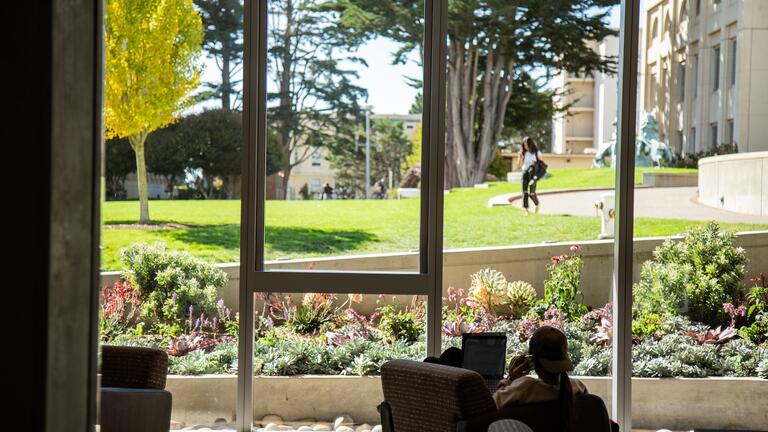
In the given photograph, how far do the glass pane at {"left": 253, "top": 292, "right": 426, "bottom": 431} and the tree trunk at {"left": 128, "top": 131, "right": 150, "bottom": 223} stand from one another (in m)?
0.82

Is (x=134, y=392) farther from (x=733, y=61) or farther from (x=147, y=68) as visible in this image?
(x=733, y=61)

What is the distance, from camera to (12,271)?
1.34m

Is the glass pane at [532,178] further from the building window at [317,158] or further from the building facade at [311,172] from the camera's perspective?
the building window at [317,158]

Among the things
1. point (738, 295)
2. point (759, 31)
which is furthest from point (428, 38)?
point (738, 295)

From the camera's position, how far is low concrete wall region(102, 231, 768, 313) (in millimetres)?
5211

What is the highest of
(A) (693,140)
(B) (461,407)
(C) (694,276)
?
(A) (693,140)

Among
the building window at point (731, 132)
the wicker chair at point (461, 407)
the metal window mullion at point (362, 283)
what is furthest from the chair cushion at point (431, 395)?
the building window at point (731, 132)

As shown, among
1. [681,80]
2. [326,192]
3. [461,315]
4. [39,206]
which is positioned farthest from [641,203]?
[39,206]

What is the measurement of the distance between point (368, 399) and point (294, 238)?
3.41ft

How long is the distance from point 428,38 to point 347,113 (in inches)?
25.2

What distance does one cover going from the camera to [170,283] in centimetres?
531

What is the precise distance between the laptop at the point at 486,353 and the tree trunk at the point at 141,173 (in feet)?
7.11

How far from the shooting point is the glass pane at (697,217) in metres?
5.17

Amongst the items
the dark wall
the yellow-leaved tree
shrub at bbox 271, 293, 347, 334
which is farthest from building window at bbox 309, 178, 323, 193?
the dark wall
